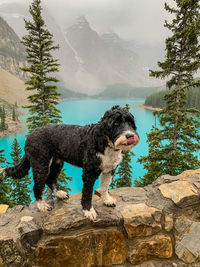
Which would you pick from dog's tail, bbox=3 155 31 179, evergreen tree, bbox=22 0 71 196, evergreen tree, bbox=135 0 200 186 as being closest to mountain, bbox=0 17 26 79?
evergreen tree, bbox=22 0 71 196

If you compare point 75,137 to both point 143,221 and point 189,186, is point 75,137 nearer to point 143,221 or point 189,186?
point 143,221

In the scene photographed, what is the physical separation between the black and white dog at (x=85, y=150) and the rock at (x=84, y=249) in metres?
0.35

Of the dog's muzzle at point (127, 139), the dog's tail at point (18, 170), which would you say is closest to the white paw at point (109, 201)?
the dog's muzzle at point (127, 139)

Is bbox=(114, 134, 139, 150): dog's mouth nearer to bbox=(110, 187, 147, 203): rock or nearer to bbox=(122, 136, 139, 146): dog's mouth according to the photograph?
bbox=(122, 136, 139, 146): dog's mouth

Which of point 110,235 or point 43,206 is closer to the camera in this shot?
point 110,235

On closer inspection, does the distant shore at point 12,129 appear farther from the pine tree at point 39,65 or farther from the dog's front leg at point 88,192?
the dog's front leg at point 88,192

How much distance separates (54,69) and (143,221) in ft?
32.2

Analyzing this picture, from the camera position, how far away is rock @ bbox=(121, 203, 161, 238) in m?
2.91

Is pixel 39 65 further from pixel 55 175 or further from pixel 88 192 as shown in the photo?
pixel 88 192

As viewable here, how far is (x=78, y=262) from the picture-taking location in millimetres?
2797

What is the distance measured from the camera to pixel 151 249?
→ 2.94m

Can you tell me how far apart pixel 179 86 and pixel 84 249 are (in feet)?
29.0

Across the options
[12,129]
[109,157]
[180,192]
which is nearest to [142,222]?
[180,192]

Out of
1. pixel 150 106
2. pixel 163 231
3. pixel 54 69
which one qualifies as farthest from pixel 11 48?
pixel 163 231
